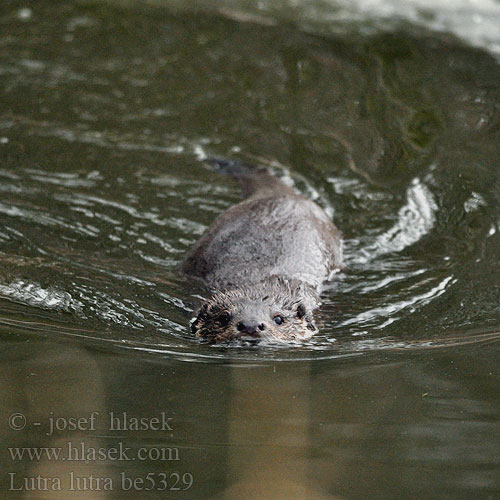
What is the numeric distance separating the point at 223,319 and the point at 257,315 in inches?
6.1

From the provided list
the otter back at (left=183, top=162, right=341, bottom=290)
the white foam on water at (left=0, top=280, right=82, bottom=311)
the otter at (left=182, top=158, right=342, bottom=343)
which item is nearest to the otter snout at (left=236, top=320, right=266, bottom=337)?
the otter at (left=182, top=158, right=342, bottom=343)

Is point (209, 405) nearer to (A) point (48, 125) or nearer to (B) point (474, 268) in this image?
(B) point (474, 268)

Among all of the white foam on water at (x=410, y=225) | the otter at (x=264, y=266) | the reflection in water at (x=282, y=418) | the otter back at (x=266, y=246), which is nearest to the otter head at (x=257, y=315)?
the otter at (x=264, y=266)

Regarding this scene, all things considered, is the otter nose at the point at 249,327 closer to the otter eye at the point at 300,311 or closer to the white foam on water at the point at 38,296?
the otter eye at the point at 300,311

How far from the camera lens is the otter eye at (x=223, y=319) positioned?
13.0 feet

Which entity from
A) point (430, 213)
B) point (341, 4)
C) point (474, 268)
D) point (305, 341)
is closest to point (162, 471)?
point (305, 341)

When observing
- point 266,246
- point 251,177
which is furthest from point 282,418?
point 251,177

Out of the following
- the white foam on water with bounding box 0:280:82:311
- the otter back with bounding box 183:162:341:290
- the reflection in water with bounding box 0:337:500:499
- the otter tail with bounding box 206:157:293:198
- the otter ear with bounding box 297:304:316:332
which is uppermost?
the otter tail with bounding box 206:157:293:198

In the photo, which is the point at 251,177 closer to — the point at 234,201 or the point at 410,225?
the point at 234,201

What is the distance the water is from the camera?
2881mm

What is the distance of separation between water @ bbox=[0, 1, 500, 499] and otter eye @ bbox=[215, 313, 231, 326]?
18cm

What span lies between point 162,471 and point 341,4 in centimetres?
685

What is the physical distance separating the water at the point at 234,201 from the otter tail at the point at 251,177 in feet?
0.43

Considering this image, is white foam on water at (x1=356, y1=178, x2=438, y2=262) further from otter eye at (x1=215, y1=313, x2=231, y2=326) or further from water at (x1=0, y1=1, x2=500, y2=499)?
otter eye at (x1=215, y1=313, x2=231, y2=326)
